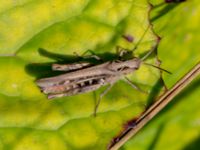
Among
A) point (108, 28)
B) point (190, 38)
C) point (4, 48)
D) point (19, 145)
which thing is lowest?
point (19, 145)

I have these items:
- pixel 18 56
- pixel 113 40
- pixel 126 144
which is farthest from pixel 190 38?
pixel 18 56

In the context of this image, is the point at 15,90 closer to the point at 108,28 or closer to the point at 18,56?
the point at 18,56

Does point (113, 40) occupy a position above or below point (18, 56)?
above

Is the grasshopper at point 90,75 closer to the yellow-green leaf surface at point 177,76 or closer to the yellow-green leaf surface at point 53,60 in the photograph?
the yellow-green leaf surface at point 53,60

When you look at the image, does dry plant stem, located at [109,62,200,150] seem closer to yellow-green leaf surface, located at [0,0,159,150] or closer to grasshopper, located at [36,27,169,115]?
yellow-green leaf surface, located at [0,0,159,150]

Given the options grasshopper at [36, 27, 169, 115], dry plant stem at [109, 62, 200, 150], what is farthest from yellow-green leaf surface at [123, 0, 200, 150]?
grasshopper at [36, 27, 169, 115]
